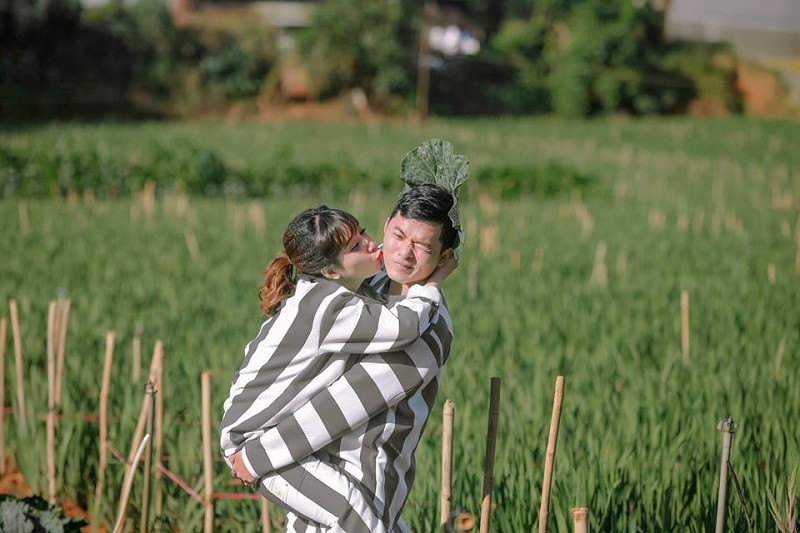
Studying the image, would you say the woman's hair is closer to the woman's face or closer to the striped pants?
the woman's face

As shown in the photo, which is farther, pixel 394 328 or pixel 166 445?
pixel 166 445

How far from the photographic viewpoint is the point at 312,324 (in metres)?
1.97

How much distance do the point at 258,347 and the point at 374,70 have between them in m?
26.2

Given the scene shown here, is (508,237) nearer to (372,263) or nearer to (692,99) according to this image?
(372,263)

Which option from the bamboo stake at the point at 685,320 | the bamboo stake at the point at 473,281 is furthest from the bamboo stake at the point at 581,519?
the bamboo stake at the point at 473,281

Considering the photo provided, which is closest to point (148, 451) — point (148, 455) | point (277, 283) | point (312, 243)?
point (148, 455)

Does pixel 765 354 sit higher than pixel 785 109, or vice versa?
pixel 785 109

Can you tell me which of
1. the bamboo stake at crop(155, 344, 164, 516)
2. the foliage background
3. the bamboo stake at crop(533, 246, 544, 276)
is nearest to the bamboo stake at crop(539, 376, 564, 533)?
the bamboo stake at crop(155, 344, 164, 516)

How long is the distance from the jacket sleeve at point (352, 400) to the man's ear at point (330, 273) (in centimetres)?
17

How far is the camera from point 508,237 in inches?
354

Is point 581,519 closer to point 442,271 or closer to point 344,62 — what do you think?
point 442,271

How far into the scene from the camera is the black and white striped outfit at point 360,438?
6.46ft

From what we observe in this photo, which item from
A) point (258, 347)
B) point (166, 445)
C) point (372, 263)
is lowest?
point (166, 445)

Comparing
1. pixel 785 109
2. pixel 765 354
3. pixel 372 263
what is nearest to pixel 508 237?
pixel 765 354
